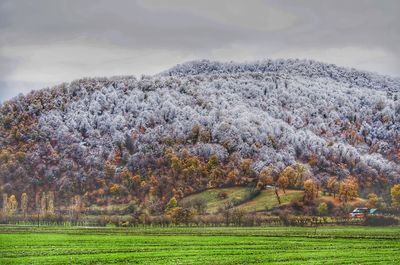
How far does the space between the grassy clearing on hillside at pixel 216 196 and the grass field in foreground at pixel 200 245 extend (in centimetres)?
113

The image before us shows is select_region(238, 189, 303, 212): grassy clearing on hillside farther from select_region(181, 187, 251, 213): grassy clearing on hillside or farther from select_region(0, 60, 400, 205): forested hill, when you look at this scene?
select_region(0, 60, 400, 205): forested hill

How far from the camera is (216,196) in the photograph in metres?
22.5

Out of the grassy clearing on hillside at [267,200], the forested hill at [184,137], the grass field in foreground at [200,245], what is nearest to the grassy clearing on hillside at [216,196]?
the forested hill at [184,137]

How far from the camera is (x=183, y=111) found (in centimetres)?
2564

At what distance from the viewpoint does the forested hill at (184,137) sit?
22094mm

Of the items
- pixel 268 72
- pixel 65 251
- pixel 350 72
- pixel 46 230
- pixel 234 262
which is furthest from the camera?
pixel 268 72

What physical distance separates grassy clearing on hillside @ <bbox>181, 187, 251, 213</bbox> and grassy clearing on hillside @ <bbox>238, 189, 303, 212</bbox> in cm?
40

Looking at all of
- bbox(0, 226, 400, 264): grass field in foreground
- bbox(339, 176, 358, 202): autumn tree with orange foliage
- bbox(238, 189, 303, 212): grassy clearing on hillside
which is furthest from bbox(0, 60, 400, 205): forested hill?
bbox(0, 226, 400, 264): grass field in foreground

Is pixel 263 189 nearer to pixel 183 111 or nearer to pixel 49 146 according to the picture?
pixel 183 111

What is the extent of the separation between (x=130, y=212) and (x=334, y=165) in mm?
7613

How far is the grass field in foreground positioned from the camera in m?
17.1

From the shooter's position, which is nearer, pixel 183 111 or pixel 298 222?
pixel 298 222

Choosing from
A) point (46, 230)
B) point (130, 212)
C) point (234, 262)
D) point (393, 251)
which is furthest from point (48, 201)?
point (393, 251)

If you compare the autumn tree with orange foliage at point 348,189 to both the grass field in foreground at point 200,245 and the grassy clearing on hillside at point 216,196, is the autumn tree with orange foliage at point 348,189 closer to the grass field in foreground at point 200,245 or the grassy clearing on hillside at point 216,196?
the grass field in foreground at point 200,245
